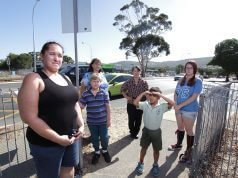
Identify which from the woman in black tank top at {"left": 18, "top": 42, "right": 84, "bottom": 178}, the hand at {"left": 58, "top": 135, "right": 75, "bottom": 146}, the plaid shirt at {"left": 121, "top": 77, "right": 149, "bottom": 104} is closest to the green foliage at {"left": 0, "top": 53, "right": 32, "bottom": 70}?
the plaid shirt at {"left": 121, "top": 77, "right": 149, "bottom": 104}

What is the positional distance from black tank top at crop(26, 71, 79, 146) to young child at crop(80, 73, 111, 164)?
59.4 inches

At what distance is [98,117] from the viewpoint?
3.93 meters

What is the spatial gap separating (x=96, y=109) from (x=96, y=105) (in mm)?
70

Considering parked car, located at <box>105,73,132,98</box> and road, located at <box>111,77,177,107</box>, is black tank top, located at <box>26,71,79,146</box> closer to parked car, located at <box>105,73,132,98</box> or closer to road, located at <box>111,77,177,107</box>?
road, located at <box>111,77,177,107</box>

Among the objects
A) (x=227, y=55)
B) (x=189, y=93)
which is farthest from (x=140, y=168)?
(x=227, y=55)

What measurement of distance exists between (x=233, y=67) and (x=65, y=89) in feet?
216

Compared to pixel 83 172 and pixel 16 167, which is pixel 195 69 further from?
pixel 16 167

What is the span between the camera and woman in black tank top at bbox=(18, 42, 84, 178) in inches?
80.1

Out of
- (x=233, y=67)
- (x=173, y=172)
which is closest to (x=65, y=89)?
(x=173, y=172)

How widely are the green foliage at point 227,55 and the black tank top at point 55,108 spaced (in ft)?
215

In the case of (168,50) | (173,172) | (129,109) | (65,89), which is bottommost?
(173,172)

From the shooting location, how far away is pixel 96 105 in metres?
3.90

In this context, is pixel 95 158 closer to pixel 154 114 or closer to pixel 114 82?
pixel 154 114

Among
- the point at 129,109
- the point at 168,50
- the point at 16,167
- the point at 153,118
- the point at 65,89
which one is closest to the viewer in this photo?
the point at 65,89
